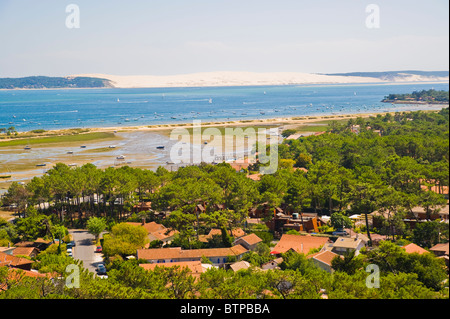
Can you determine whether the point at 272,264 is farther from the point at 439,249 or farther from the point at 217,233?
the point at 439,249

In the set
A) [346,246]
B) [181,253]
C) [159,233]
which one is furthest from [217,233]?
[346,246]

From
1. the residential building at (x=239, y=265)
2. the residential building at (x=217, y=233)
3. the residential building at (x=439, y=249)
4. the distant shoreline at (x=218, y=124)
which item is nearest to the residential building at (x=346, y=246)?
the residential building at (x=439, y=249)

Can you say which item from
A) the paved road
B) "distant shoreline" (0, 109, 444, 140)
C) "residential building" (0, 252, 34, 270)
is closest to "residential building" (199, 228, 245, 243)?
the paved road

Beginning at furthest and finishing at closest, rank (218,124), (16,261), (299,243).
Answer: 1. (218,124)
2. (299,243)
3. (16,261)

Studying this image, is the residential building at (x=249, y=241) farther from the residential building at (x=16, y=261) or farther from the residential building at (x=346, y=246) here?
the residential building at (x=16, y=261)

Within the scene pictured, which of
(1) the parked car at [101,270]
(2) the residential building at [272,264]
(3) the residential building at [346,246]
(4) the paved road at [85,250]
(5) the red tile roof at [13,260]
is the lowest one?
(4) the paved road at [85,250]

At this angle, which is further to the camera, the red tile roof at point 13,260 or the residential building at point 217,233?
the residential building at point 217,233

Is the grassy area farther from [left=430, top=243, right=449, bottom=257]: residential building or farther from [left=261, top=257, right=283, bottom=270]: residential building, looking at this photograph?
[left=430, top=243, right=449, bottom=257]: residential building

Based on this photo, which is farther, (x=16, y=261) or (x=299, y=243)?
(x=299, y=243)
